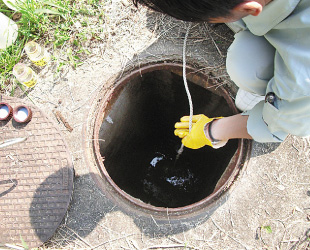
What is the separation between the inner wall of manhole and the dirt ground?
3.4 inches

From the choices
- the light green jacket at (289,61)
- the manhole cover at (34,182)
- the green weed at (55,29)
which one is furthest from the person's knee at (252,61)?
the manhole cover at (34,182)

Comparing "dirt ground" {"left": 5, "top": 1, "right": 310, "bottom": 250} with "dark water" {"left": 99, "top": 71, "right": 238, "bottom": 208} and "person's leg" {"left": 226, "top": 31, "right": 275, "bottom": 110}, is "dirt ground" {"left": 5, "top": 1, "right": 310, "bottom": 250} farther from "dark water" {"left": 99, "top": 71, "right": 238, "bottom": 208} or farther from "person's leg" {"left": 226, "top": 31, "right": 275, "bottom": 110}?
"person's leg" {"left": 226, "top": 31, "right": 275, "bottom": 110}

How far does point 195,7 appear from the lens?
2.67 feet

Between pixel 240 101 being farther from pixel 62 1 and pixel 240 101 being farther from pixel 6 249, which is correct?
pixel 6 249

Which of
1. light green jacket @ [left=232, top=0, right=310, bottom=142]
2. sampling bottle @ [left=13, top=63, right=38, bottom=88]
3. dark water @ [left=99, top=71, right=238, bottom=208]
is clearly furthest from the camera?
dark water @ [left=99, top=71, right=238, bottom=208]

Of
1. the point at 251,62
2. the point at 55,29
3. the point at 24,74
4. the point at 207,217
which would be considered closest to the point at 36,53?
the point at 24,74

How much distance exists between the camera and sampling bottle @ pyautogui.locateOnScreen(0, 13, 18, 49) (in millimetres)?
1860

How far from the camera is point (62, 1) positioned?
193cm

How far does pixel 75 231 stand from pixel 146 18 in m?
1.40

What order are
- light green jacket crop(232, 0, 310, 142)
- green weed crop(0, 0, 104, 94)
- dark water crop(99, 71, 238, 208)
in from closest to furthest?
light green jacket crop(232, 0, 310, 142) < green weed crop(0, 0, 104, 94) < dark water crop(99, 71, 238, 208)

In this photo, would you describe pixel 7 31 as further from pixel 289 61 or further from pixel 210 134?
pixel 289 61

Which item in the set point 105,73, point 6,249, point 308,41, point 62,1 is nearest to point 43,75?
point 105,73

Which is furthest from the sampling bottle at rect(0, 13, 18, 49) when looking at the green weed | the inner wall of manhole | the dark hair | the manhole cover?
the dark hair

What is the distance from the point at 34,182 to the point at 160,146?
56.8 inches
